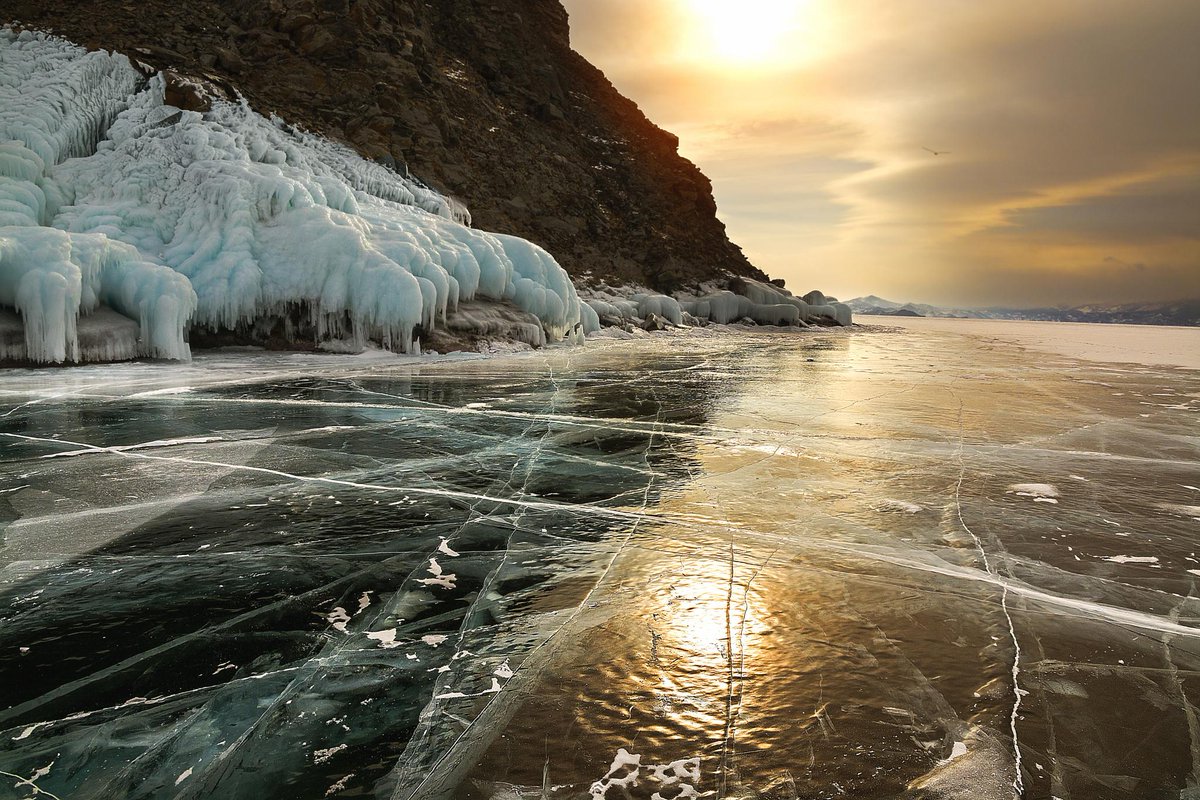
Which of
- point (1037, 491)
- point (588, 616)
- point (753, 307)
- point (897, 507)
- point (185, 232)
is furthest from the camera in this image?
point (753, 307)

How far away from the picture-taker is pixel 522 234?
32.3 m

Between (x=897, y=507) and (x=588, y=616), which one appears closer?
(x=588, y=616)

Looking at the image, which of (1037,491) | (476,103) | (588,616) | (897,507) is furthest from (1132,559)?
(476,103)

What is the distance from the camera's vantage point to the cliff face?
68.9 feet

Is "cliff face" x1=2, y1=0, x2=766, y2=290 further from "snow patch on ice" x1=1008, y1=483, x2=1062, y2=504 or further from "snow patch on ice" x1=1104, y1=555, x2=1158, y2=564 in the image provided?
"snow patch on ice" x1=1104, y1=555, x2=1158, y2=564

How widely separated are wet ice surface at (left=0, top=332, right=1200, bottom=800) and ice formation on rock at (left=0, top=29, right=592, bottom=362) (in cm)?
577

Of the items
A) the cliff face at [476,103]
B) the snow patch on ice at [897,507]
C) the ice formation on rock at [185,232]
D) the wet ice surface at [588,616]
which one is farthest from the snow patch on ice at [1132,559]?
the cliff face at [476,103]

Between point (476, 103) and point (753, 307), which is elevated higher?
point (476, 103)

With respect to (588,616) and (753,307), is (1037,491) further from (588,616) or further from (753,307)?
(753,307)

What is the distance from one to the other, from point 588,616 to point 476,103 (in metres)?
36.5

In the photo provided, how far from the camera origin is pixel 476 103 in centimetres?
3525

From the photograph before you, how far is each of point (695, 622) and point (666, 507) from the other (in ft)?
5.29

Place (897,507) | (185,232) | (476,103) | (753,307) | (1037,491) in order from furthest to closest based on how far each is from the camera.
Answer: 1. (753,307)
2. (476,103)
3. (185,232)
4. (1037,491)
5. (897,507)

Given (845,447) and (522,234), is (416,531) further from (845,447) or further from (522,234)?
(522,234)
